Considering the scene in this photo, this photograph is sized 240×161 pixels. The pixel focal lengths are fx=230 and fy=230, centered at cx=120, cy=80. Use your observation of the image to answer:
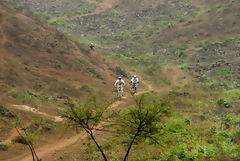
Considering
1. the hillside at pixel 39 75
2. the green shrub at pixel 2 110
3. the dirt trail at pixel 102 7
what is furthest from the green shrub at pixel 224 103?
the dirt trail at pixel 102 7

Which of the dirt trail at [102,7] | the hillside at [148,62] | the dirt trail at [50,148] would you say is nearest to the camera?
the dirt trail at [50,148]

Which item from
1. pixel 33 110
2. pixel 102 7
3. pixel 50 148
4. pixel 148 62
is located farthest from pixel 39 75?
pixel 102 7

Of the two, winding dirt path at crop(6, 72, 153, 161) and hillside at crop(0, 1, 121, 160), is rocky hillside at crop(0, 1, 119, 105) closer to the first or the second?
hillside at crop(0, 1, 121, 160)

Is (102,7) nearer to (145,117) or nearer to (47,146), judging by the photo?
(47,146)

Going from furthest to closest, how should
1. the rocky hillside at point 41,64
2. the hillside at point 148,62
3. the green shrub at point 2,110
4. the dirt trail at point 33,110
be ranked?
the rocky hillside at point 41,64 < the dirt trail at point 33,110 < the green shrub at point 2,110 < the hillside at point 148,62

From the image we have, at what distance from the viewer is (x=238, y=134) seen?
10.6 metres

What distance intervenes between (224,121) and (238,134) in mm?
3456

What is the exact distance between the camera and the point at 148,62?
36781mm

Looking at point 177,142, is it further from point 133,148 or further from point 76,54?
point 76,54

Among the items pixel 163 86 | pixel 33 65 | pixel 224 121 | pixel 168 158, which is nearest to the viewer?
pixel 168 158

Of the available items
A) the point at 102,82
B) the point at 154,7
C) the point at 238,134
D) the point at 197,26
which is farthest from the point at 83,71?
the point at 154,7

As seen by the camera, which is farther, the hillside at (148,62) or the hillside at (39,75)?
the hillside at (39,75)

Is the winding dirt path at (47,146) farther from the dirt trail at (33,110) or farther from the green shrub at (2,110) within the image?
the green shrub at (2,110)

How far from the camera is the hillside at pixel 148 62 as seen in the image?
10.4 meters
